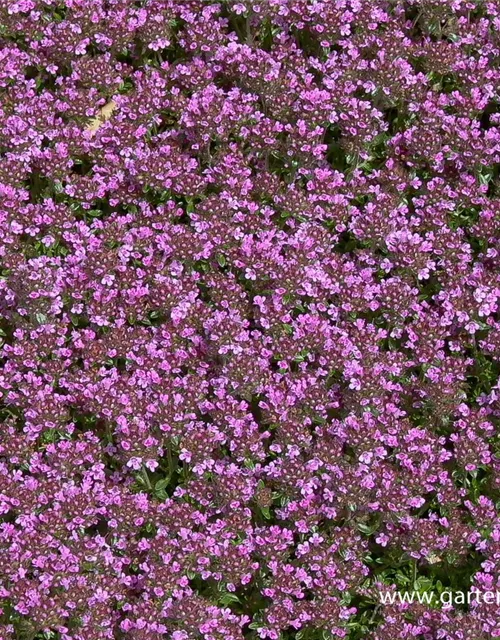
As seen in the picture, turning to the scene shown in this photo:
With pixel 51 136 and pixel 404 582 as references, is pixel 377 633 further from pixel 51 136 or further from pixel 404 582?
pixel 51 136

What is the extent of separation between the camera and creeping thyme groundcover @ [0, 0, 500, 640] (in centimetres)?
592

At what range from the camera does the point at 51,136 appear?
22.9 feet

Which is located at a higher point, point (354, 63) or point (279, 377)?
point (354, 63)

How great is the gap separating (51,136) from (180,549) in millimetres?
2646

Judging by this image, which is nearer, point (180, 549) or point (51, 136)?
point (180, 549)

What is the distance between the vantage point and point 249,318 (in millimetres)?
6637

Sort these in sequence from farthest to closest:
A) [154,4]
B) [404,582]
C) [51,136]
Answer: [154,4] < [51,136] < [404,582]

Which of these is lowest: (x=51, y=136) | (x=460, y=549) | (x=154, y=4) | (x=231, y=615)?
(x=231, y=615)

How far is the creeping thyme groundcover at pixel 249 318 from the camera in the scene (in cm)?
592

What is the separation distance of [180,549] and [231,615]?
419mm

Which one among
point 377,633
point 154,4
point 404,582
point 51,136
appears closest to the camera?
point 377,633

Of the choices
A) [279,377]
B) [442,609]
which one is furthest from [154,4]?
[442,609]

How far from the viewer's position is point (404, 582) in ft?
20.2

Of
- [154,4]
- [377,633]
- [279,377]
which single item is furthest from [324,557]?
[154,4]
